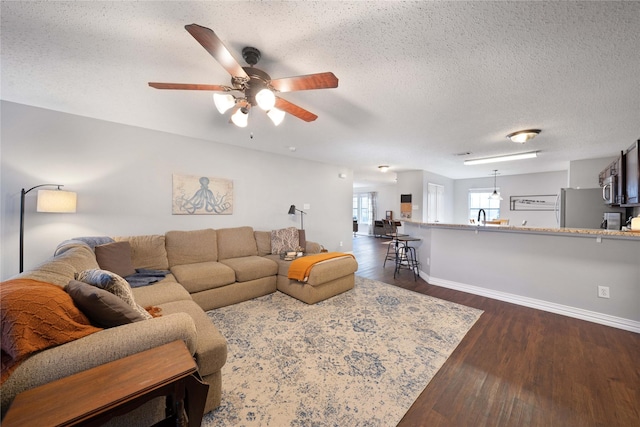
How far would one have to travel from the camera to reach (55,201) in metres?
2.47

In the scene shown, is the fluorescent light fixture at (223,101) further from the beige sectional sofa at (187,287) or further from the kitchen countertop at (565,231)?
the kitchen countertop at (565,231)

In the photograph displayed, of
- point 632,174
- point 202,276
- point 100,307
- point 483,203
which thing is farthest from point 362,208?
point 100,307

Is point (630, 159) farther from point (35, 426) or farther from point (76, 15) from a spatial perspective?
point (76, 15)

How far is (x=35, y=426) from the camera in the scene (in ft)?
2.29

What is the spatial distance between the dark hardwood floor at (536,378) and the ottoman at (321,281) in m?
1.61

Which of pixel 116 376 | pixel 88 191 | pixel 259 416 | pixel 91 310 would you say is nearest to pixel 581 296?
pixel 259 416

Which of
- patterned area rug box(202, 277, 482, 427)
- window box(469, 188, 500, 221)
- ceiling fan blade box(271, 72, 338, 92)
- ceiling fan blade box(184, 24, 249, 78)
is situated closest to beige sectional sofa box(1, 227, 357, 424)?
patterned area rug box(202, 277, 482, 427)

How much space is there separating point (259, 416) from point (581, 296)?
12.4ft

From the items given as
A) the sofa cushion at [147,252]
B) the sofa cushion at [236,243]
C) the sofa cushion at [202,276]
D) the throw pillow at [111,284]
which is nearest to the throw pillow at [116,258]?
the sofa cushion at [147,252]

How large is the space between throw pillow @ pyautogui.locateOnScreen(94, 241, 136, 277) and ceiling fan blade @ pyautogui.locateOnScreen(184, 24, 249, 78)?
2.38 metres

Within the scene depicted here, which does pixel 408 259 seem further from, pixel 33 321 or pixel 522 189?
pixel 522 189

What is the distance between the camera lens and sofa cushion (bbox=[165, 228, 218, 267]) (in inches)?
128

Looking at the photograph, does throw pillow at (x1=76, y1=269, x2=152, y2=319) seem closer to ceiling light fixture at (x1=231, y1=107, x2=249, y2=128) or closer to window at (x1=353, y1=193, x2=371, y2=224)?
ceiling light fixture at (x1=231, y1=107, x2=249, y2=128)

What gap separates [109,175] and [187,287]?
6.07ft
